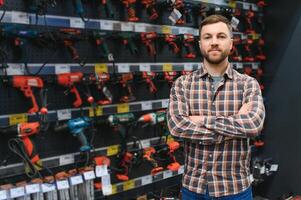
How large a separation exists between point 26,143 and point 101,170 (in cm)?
65

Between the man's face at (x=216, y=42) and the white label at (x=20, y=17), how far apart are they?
1.24m

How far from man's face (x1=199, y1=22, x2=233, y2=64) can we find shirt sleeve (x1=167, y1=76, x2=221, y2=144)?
0.85 feet

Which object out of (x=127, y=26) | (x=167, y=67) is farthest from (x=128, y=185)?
(x=127, y=26)

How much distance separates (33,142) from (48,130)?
145 millimetres

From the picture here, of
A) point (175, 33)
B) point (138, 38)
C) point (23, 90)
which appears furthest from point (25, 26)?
point (175, 33)

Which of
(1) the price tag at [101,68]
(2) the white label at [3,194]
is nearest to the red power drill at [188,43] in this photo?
(1) the price tag at [101,68]

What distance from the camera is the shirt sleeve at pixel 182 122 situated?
6.70ft

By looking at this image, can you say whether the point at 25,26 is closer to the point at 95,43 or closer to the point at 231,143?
the point at 95,43

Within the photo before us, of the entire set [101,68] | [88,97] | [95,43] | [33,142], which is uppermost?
[95,43]

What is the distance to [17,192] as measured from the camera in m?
2.36

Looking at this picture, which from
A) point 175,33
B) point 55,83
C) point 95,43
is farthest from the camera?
point 175,33

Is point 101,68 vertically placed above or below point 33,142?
above

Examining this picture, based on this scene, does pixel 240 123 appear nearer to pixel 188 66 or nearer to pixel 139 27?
pixel 139 27

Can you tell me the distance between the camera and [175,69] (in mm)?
3570
